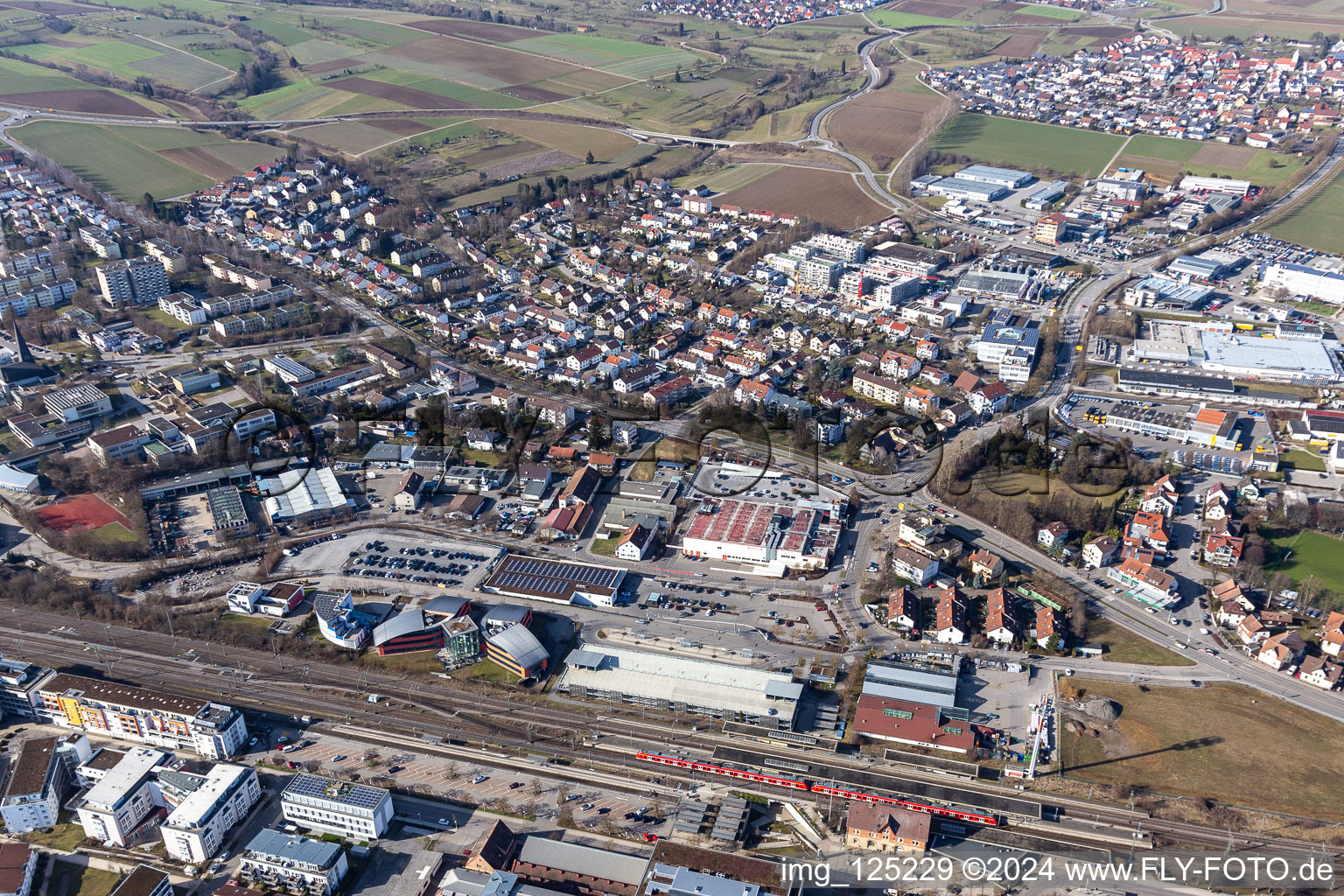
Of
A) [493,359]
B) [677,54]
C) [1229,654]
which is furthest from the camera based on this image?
[677,54]

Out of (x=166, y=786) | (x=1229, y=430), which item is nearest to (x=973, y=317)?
(x=1229, y=430)

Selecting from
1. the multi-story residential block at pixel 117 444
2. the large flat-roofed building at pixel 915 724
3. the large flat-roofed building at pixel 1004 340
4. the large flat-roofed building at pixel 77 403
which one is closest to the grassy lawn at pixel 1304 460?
the large flat-roofed building at pixel 1004 340

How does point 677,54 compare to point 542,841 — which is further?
point 677,54

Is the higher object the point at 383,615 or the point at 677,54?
the point at 677,54

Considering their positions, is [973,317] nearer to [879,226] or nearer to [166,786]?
[879,226]

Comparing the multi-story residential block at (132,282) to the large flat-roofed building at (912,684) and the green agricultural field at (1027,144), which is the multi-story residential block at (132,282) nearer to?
the large flat-roofed building at (912,684)

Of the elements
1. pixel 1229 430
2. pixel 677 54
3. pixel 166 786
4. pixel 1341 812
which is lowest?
pixel 166 786

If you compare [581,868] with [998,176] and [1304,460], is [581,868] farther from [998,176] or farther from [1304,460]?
[998,176]
